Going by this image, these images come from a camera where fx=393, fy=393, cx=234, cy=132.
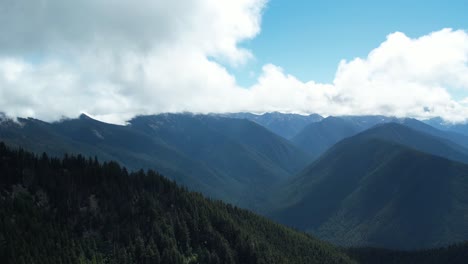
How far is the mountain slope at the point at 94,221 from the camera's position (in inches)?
5177

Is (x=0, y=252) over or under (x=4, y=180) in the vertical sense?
under

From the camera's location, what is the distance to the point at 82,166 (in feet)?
601

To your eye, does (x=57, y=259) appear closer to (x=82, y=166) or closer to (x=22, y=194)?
(x=22, y=194)

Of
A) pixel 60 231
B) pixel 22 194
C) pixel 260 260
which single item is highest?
pixel 22 194

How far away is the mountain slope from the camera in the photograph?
131500 millimetres

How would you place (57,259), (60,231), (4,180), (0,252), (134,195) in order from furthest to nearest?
(134,195), (4,180), (60,231), (57,259), (0,252)

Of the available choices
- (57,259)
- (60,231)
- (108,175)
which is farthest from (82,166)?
(57,259)

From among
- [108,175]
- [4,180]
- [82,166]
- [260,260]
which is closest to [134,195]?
[108,175]

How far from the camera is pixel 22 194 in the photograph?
146375 millimetres

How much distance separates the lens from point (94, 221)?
504 ft

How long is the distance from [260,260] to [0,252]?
373ft

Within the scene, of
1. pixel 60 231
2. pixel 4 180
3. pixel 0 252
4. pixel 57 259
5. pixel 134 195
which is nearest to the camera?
pixel 0 252

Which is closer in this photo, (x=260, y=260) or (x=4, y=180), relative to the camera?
(x=4, y=180)

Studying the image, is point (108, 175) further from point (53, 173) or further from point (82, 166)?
point (53, 173)
